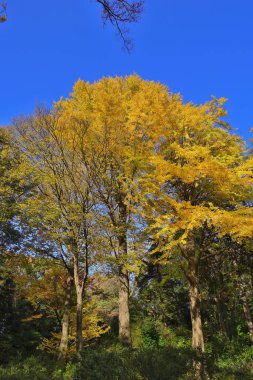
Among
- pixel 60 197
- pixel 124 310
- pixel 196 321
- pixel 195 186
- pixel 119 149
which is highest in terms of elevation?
pixel 119 149

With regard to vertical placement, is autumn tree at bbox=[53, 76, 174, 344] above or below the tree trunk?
above

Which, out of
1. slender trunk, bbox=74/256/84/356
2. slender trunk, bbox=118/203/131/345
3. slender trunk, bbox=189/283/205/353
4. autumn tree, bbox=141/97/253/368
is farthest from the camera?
slender trunk, bbox=118/203/131/345

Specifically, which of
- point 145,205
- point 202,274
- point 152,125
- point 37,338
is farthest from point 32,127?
point 37,338

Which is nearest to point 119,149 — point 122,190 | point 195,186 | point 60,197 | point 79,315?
point 122,190

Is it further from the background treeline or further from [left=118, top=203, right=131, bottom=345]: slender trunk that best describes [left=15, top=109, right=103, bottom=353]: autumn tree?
[left=118, top=203, right=131, bottom=345]: slender trunk

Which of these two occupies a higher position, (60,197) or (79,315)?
(60,197)

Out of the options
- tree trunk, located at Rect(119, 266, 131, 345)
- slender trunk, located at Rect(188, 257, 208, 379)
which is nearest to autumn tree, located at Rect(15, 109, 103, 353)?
tree trunk, located at Rect(119, 266, 131, 345)

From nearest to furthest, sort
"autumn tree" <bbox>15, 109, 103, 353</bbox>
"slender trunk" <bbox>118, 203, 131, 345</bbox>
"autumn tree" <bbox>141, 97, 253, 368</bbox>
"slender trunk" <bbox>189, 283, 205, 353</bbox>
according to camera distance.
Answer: "autumn tree" <bbox>141, 97, 253, 368</bbox> → "slender trunk" <bbox>189, 283, 205, 353</bbox> → "autumn tree" <bbox>15, 109, 103, 353</bbox> → "slender trunk" <bbox>118, 203, 131, 345</bbox>

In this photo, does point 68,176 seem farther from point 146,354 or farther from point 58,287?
point 58,287

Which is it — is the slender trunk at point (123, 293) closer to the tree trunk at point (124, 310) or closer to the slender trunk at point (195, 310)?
the tree trunk at point (124, 310)

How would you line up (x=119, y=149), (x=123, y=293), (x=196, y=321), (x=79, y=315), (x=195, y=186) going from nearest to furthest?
(x=195, y=186) < (x=196, y=321) < (x=79, y=315) < (x=119, y=149) < (x=123, y=293)

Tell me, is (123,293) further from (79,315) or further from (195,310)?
(195,310)

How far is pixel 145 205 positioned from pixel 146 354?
14.6 feet

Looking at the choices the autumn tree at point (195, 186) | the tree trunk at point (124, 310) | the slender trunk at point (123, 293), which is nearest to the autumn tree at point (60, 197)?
the slender trunk at point (123, 293)
